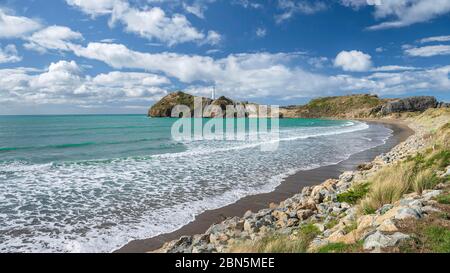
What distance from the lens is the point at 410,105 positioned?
160 metres

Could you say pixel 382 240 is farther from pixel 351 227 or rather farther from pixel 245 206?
pixel 245 206

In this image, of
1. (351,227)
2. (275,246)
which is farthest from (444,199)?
(275,246)

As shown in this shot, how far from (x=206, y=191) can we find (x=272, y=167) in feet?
23.6

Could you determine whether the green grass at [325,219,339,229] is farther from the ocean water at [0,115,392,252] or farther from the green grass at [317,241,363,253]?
the ocean water at [0,115,392,252]

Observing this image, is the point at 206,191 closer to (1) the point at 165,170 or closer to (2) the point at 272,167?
(1) the point at 165,170

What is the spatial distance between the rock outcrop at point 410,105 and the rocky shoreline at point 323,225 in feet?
536

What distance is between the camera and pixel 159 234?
8.95m

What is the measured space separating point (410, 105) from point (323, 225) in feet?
593

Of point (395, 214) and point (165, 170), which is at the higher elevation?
point (395, 214)
